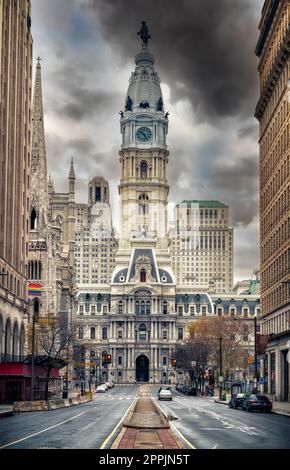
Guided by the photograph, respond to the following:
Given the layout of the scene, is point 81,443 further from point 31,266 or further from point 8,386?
point 31,266

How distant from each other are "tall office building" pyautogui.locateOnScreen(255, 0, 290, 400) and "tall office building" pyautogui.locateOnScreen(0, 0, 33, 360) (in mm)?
33177

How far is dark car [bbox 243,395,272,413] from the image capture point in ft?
239

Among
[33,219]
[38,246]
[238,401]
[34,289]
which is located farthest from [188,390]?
[238,401]

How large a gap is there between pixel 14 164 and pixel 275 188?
3456 centimetres

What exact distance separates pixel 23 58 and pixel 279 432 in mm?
84688

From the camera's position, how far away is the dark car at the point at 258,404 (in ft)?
239

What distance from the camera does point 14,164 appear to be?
107 m

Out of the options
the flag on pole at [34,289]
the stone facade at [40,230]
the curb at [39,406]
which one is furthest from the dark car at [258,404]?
the stone facade at [40,230]

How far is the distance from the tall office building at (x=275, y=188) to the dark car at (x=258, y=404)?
1549cm

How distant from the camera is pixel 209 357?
172m

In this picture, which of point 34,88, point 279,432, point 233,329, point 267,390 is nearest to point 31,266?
point 34,88

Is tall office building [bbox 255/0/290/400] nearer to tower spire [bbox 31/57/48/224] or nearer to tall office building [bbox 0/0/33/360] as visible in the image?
tall office building [bbox 0/0/33/360]

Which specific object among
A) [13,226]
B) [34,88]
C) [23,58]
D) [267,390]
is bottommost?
[267,390]
